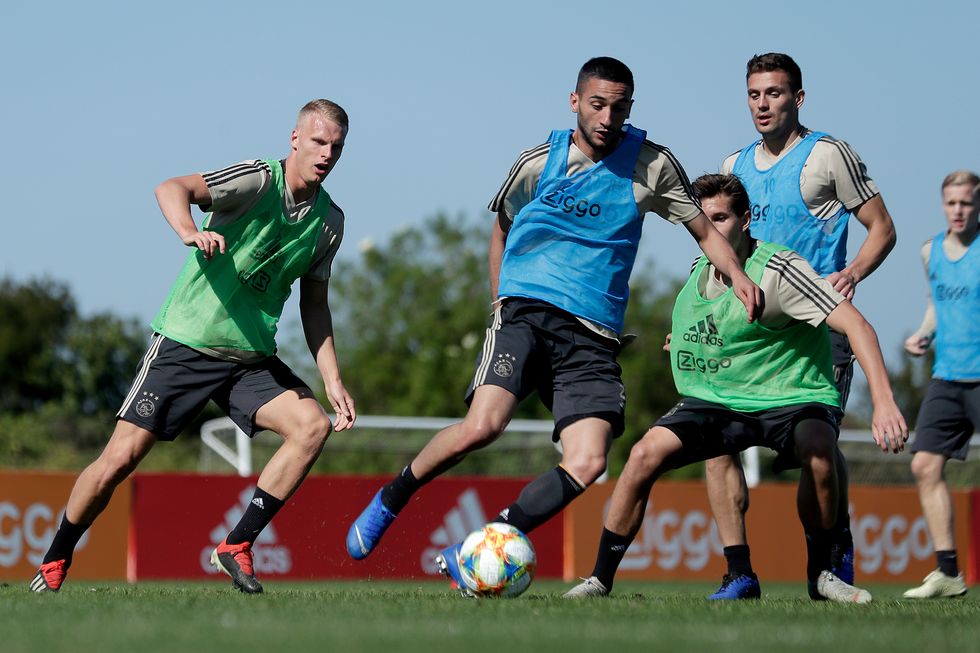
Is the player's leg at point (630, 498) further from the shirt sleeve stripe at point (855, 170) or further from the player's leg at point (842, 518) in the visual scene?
the shirt sleeve stripe at point (855, 170)

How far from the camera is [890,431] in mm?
6168

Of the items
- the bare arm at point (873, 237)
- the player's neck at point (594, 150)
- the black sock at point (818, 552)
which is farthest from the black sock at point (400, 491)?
the bare arm at point (873, 237)

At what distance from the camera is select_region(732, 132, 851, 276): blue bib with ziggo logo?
302 inches

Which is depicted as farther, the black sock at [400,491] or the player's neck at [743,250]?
the player's neck at [743,250]

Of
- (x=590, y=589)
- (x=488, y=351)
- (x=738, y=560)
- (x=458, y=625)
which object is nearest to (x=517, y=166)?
(x=488, y=351)

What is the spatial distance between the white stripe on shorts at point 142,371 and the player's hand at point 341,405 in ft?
2.97

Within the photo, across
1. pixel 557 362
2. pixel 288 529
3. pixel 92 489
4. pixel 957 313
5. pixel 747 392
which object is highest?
pixel 957 313

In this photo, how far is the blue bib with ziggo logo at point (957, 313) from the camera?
31.0ft

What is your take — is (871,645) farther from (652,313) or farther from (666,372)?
(652,313)

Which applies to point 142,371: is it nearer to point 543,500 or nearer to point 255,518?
point 255,518

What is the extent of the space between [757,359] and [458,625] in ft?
9.38

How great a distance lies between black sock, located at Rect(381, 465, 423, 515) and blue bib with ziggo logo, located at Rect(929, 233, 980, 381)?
423 cm

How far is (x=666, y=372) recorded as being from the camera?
172ft

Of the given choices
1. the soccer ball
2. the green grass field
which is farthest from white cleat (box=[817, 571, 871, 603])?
the soccer ball
